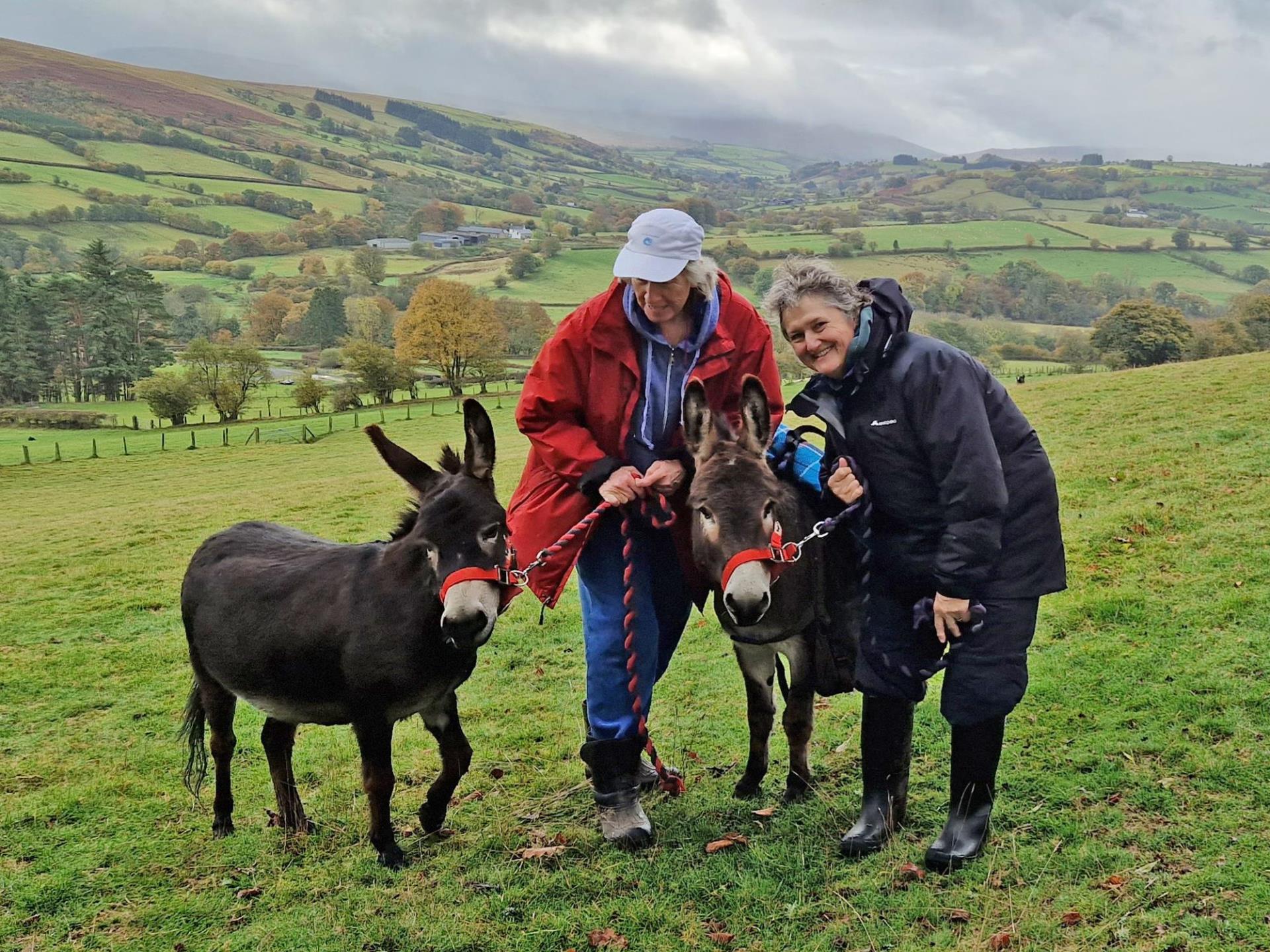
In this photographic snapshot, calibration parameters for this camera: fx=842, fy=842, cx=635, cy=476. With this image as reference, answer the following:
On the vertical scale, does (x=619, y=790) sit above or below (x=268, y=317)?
above

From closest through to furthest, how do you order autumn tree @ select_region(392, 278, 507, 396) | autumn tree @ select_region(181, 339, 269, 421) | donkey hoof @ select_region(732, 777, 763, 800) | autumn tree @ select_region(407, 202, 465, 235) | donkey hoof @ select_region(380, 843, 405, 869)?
donkey hoof @ select_region(380, 843, 405, 869) < donkey hoof @ select_region(732, 777, 763, 800) < autumn tree @ select_region(181, 339, 269, 421) < autumn tree @ select_region(392, 278, 507, 396) < autumn tree @ select_region(407, 202, 465, 235)

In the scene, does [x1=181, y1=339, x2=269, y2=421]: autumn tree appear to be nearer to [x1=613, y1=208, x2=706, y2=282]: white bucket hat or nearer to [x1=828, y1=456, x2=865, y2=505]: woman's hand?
[x1=613, y1=208, x2=706, y2=282]: white bucket hat

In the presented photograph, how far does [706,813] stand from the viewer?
4988 millimetres

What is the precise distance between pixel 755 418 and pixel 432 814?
9.91ft

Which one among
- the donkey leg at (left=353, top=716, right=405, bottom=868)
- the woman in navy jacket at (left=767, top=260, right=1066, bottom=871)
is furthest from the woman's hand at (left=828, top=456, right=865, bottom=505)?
the donkey leg at (left=353, top=716, right=405, bottom=868)

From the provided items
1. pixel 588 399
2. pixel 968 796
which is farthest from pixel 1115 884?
pixel 588 399

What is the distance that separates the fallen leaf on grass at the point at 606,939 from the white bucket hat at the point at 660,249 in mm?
3129

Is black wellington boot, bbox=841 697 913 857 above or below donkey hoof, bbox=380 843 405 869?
above

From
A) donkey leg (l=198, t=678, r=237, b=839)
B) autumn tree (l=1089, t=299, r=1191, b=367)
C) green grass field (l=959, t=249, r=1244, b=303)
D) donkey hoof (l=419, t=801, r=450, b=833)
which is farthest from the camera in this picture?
green grass field (l=959, t=249, r=1244, b=303)

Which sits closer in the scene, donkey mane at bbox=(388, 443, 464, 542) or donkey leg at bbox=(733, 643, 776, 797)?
donkey mane at bbox=(388, 443, 464, 542)

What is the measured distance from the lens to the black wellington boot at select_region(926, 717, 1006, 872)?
13.4ft

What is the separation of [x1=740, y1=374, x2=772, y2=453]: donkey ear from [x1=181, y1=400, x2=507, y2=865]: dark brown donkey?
134cm

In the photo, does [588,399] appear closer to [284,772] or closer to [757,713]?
[757,713]

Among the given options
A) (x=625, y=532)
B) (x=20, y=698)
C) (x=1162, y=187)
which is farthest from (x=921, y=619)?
(x=1162, y=187)
